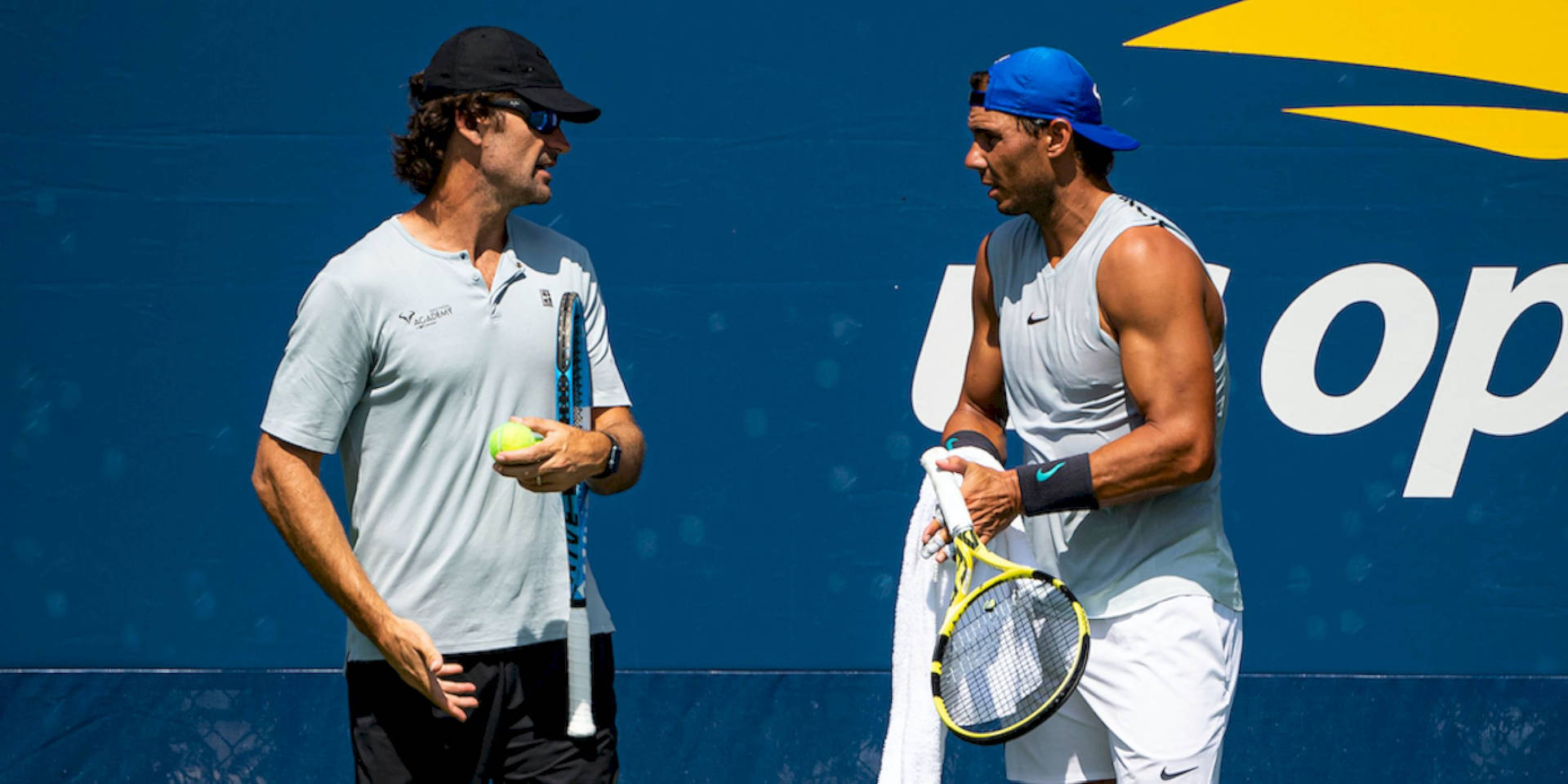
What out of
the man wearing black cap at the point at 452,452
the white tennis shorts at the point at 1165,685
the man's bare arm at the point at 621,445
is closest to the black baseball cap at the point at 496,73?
the man wearing black cap at the point at 452,452

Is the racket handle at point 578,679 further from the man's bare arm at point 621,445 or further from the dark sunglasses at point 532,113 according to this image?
the dark sunglasses at point 532,113

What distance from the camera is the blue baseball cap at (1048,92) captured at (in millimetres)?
2941

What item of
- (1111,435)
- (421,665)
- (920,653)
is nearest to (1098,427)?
(1111,435)

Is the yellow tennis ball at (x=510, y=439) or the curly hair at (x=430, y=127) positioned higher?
the curly hair at (x=430, y=127)

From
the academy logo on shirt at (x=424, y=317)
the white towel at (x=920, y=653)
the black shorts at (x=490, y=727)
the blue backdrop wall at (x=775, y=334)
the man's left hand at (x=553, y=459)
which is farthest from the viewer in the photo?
the blue backdrop wall at (x=775, y=334)

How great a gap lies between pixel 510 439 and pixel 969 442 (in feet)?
3.18

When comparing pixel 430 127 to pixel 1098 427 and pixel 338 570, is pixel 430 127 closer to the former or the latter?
pixel 338 570

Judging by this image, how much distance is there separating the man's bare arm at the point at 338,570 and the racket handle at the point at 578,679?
188 millimetres

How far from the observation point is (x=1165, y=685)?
2.92 meters

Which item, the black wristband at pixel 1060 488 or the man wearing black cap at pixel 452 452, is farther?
the black wristband at pixel 1060 488

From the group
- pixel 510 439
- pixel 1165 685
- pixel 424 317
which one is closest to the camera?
pixel 510 439

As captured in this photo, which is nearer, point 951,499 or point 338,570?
point 338,570

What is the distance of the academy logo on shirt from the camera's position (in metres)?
2.70

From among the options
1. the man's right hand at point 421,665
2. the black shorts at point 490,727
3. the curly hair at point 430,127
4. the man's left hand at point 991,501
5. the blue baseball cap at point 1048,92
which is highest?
the blue baseball cap at point 1048,92
